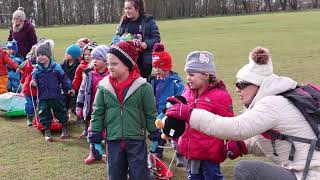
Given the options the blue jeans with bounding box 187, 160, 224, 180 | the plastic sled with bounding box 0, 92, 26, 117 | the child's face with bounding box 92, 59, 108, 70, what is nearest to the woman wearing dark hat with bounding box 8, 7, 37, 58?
the plastic sled with bounding box 0, 92, 26, 117

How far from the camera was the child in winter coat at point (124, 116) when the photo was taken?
4488 millimetres

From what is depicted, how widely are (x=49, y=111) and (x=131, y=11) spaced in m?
1.94

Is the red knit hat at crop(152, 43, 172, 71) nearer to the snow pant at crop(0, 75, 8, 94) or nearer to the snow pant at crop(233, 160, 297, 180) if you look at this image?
the snow pant at crop(233, 160, 297, 180)

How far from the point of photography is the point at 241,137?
3.35 meters

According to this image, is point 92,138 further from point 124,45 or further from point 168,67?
point 168,67

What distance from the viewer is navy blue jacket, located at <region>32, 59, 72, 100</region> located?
7012 millimetres

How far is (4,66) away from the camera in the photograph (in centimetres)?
935

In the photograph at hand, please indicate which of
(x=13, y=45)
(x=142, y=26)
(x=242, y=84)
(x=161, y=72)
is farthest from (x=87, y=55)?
(x=242, y=84)

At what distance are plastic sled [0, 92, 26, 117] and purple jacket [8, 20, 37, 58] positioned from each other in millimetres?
1914

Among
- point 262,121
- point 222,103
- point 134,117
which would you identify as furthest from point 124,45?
point 262,121

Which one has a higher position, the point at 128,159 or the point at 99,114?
the point at 99,114

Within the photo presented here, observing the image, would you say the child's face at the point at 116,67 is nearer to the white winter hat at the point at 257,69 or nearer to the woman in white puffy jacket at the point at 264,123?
the woman in white puffy jacket at the point at 264,123

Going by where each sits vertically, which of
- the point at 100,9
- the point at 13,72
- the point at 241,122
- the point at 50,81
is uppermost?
the point at 100,9

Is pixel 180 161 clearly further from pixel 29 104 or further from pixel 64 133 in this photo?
pixel 29 104
